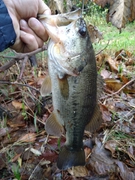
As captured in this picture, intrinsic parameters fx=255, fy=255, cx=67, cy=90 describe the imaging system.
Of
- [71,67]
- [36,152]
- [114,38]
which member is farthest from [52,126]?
[114,38]

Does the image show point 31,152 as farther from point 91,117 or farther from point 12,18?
point 12,18

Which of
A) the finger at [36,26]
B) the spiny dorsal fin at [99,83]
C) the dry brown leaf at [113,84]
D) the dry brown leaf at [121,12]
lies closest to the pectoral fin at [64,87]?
the spiny dorsal fin at [99,83]

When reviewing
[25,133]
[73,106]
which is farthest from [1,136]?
[73,106]

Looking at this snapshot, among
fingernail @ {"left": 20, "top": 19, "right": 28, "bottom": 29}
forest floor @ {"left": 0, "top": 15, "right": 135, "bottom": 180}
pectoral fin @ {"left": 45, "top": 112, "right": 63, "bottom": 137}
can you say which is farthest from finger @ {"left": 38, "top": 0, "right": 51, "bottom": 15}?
pectoral fin @ {"left": 45, "top": 112, "right": 63, "bottom": 137}

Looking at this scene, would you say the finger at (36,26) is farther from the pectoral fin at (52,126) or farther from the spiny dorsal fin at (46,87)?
the pectoral fin at (52,126)

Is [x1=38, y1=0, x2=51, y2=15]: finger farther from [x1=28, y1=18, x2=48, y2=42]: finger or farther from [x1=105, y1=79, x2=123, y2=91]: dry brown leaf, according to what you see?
[x1=105, y1=79, x2=123, y2=91]: dry brown leaf
